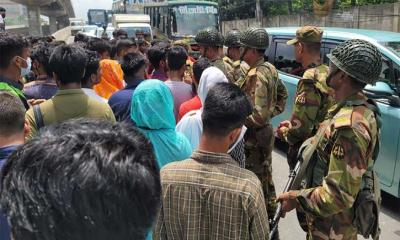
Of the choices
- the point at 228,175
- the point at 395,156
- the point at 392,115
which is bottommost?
the point at 395,156

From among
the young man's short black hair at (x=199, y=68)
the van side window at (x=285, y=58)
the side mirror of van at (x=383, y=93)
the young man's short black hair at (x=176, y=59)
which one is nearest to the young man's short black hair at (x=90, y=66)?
the young man's short black hair at (x=176, y=59)

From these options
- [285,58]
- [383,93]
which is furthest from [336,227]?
[285,58]

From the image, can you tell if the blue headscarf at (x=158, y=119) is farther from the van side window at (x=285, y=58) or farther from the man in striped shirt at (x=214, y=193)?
the van side window at (x=285, y=58)

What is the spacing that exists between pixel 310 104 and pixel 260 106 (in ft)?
1.58

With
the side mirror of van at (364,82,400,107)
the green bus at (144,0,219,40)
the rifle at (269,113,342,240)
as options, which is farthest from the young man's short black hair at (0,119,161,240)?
the green bus at (144,0,219,40)

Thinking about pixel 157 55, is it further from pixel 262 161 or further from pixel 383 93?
pixel 383 93

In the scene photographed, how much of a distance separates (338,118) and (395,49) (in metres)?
3.05

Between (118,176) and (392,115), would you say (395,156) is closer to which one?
(392,115)

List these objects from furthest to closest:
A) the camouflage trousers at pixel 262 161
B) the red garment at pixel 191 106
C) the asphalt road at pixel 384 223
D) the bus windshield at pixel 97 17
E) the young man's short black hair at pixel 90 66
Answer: the bus windshield at pixel 97 17, the asphalt road at pixel 384 223, the camouflage trousers at pixel 262 161, the young man's short black hair at pixel 90 66, the red garment at pixel 191 106

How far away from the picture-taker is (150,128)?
2.68 m

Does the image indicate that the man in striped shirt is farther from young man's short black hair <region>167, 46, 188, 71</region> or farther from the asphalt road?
the asphalt road

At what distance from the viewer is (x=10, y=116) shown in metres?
1.92

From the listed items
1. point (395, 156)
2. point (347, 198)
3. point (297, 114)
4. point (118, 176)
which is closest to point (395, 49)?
point (395, 156)

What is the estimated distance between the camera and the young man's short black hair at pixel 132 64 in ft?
12.1
